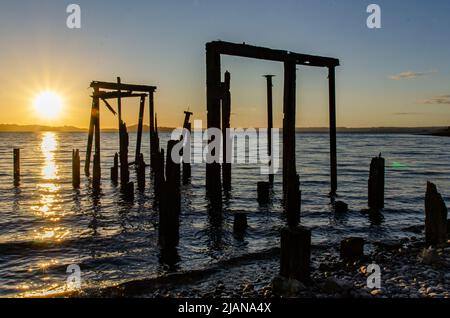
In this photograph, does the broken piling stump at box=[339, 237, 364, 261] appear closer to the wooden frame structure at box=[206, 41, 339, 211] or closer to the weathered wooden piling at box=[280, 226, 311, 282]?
the weathered wooden piling at box=[280, 226, 311, 282]

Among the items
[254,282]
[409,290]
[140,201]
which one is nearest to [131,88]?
[140,201]

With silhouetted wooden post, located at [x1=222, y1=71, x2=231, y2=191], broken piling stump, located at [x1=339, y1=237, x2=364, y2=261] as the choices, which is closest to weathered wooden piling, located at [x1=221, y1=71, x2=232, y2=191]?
silhouetted wooden post, located at [x1=222, y1=71, x2=231, y2=191]

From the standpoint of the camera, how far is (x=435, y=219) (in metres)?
8.85

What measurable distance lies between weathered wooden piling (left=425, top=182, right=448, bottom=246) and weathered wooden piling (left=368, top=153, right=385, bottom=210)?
475 cm

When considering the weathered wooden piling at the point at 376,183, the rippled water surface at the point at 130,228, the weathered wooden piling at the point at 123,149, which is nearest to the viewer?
the rippled water surface at the point at 130,228

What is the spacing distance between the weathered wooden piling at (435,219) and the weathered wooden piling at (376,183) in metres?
4.75

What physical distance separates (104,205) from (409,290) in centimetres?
1197

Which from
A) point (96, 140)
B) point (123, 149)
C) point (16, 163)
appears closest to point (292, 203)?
point (123, 149)

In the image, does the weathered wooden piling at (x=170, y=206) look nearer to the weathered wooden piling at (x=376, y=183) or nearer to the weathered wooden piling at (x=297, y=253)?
the weathered wooden piling at (x=297, y=253)

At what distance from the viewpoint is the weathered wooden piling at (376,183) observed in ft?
44.5

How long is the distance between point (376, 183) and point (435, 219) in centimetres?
514

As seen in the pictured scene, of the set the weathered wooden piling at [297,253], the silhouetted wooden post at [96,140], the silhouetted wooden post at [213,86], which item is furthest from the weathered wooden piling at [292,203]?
the silhouetted wooden post at [96,140]

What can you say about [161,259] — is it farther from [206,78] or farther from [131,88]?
[131,88]
